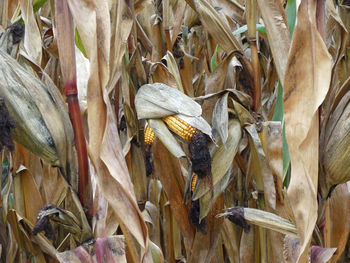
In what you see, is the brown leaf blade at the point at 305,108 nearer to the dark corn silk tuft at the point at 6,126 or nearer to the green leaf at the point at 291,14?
the green leaf at the point at 291,14

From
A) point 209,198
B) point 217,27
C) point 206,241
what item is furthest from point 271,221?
point 217,27

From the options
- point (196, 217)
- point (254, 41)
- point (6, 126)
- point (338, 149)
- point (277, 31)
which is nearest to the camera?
point (6, 126)

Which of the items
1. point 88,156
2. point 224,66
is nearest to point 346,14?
point 224,66

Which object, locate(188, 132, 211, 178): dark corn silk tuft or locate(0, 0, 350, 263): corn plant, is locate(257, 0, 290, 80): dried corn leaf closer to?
locate(0, 0, 350, 263): corn plant

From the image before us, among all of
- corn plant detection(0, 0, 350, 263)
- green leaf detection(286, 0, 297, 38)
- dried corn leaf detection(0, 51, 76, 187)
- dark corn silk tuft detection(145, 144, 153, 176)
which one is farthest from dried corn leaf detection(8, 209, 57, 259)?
green leaf detection(286, 0, 297, 38)

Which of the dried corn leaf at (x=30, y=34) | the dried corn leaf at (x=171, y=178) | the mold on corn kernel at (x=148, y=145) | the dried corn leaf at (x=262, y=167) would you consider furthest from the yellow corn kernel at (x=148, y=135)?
the dried corn leaf at (x=30, y=34)

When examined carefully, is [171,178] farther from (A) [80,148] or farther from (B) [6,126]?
(B) [6,126]
